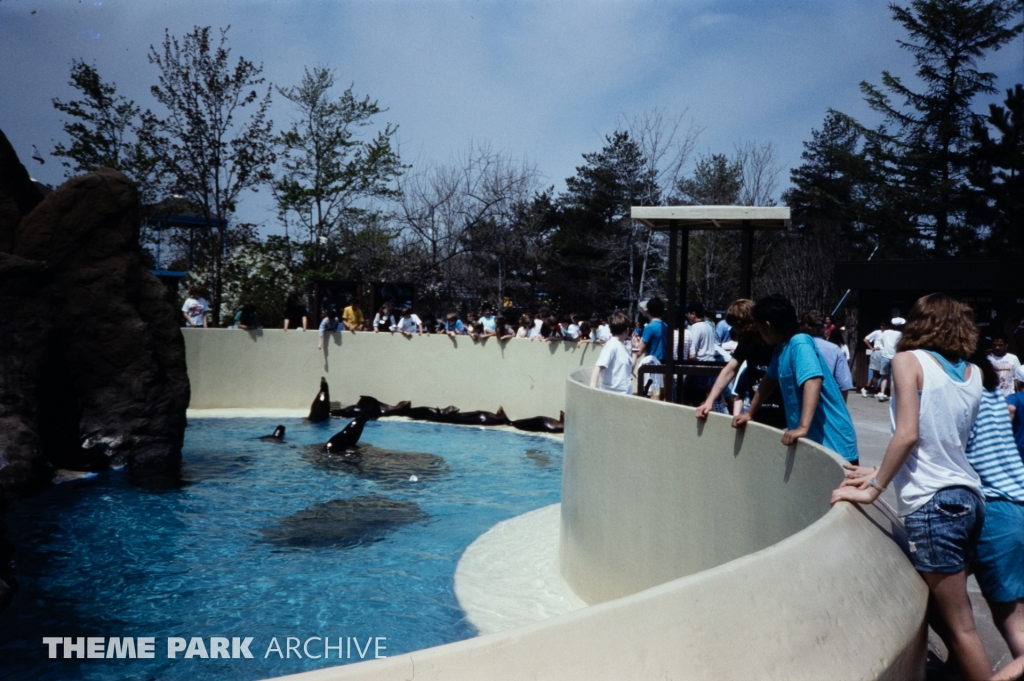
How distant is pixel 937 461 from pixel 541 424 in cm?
1559

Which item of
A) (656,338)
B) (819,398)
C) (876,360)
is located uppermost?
(656,338)

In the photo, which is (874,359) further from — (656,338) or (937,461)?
(937,461)

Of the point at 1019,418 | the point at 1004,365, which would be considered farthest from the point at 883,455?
the point at 1004,365

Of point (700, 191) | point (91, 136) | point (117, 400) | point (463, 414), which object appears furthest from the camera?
point (700, 191)

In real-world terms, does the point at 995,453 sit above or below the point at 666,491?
above

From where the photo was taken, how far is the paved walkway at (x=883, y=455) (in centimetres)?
349

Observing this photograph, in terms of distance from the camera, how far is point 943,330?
2986 millimetres

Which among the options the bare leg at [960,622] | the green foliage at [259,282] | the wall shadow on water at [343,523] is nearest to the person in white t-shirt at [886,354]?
the wall shadow on water at [343,523]

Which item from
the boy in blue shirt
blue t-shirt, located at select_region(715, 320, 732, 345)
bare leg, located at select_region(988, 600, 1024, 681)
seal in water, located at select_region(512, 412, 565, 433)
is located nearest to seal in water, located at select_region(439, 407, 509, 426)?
seal in water, located at select_region(512, 412, 565, 433)

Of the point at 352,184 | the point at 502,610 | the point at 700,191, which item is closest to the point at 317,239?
the point at 352,184

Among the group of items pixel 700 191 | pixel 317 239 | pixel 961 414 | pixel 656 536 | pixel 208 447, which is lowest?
pixel 208 447

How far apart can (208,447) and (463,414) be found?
5.83 meters

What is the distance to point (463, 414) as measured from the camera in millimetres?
19312

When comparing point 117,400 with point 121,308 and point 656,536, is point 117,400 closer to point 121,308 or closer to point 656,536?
point 121,308
